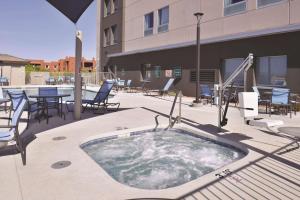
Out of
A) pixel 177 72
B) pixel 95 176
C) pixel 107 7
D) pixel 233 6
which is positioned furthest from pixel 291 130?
pixel 107 7

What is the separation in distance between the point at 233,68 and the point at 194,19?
4.52 metres

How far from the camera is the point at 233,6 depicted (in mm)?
15125

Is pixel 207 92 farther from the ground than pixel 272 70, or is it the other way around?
pixel 272 70

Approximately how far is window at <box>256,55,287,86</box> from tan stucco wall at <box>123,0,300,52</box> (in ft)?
5.20

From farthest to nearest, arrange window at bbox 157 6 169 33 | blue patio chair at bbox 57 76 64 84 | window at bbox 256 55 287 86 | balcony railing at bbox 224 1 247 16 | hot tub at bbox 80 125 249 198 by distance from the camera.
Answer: blue patio chair at bbox 57 76 64 84 → window at bbox 157 6 169 33 → balcony railing at bbox 224 1 247 16 → window at bbox 256 55 287 86 → hot tub at bbox 80 125 249 198

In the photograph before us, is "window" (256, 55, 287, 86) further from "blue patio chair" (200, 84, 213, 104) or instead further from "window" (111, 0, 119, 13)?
"window" (111, 0, 119, 13)

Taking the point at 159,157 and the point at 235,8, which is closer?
the point at 159,157

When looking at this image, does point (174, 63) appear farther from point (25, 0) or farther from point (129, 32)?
point (25, 0)

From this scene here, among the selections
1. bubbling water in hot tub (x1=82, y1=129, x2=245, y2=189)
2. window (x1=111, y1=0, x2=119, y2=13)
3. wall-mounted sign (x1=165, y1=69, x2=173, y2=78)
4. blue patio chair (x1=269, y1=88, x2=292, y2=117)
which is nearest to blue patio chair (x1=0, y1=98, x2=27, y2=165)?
bubbling water in hot tub (x1=82, y1=129, x2=245, y2=189)

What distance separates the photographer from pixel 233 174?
4160 millimetres

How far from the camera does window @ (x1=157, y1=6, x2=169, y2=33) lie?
68.3 ft

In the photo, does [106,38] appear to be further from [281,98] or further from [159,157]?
[159,157]

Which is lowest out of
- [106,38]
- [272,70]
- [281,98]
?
[281,98]

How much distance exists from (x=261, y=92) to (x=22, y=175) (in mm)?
12361
